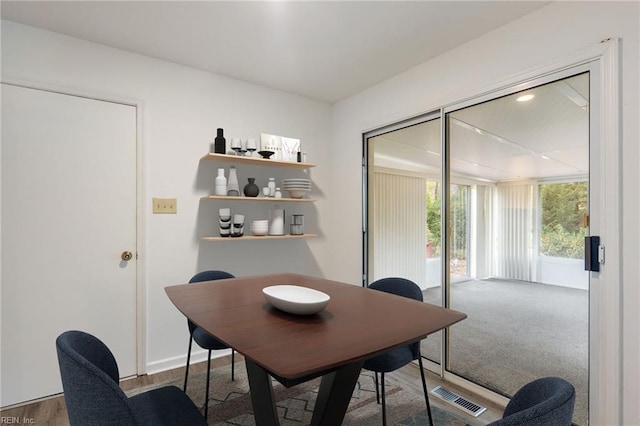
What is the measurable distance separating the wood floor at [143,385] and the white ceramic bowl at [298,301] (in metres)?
1.46

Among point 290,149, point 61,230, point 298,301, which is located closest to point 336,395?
point 298,301

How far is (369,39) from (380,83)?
80 centimetres

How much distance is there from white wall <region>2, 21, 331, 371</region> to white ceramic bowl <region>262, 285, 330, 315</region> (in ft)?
5.59

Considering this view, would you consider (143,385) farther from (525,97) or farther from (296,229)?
(525,97)

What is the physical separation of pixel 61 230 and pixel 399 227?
2865mm

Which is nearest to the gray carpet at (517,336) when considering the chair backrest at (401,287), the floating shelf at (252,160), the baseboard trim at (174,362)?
the chair backrest at (401,287)

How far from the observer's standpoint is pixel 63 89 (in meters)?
2.33

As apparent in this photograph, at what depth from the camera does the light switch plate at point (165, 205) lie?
2.68m

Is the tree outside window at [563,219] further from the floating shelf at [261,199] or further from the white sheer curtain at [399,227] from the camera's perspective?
the floating shelf at [261,199]

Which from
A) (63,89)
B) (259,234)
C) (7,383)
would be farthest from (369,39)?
(7,383)

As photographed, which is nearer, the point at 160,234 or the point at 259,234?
the point at 160,234

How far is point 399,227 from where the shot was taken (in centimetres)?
326

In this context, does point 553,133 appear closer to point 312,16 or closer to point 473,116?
point 473,116

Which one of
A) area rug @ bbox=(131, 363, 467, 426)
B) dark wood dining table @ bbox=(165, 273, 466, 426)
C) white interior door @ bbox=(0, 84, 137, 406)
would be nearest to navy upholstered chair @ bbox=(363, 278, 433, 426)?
area rug @ bbox=(131, 363, 467, 426)
